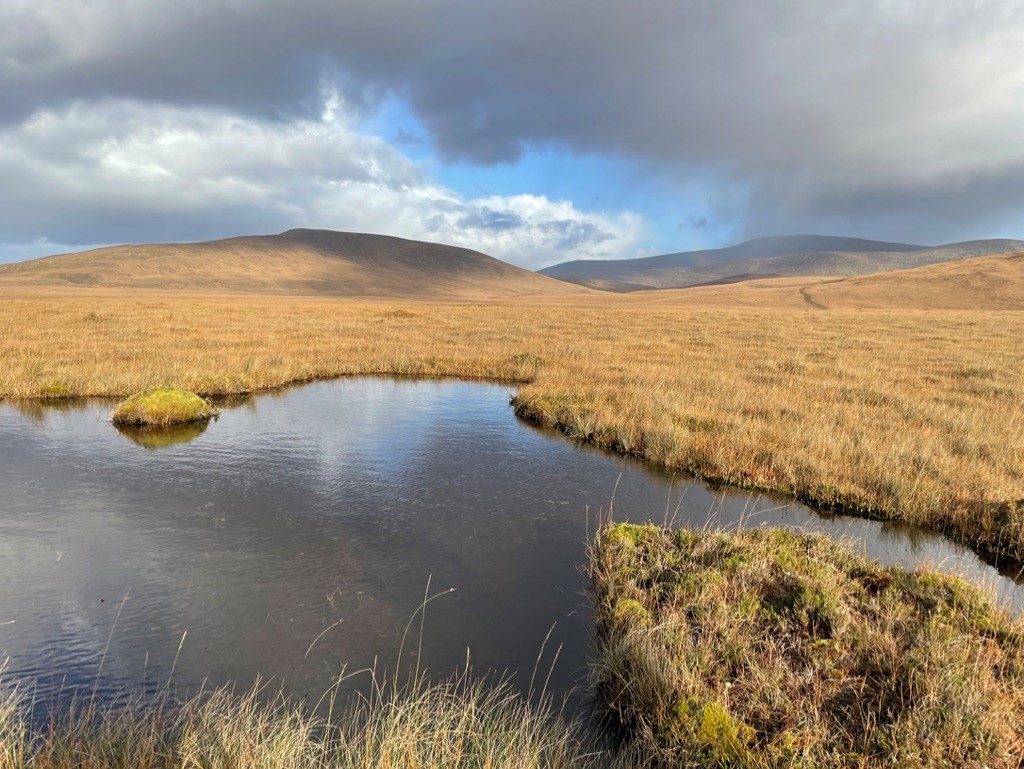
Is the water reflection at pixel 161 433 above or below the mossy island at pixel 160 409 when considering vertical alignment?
below

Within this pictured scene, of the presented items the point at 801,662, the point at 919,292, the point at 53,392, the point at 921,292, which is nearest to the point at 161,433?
the point at 53,392

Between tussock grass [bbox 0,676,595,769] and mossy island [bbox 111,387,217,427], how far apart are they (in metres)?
10.6

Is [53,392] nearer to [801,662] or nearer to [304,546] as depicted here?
[304,546]

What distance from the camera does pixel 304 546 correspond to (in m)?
7.94

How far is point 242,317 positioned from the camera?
42.8m

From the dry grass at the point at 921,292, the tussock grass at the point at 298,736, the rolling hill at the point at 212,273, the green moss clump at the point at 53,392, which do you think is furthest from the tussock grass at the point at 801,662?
the rolling hill at the point at 212,273

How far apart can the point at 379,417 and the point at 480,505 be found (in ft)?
22.9

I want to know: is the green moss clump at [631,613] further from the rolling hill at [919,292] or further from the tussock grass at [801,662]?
the rolling hill at [919,292]

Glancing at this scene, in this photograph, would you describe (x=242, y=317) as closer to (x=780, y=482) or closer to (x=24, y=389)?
(x=24, y=389)

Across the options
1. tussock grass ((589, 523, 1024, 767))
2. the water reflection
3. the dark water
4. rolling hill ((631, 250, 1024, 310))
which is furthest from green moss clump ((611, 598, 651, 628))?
rolling hill ((631, 250, 1024, 310))

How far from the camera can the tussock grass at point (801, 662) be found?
4238mm

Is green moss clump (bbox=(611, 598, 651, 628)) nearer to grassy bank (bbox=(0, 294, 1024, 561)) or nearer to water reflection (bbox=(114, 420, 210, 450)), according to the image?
grassy bank (bbox=(0, 294, 1024, 561))

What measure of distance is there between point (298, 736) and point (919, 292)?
108 meters

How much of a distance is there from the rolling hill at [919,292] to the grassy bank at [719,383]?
51191 millimetres
